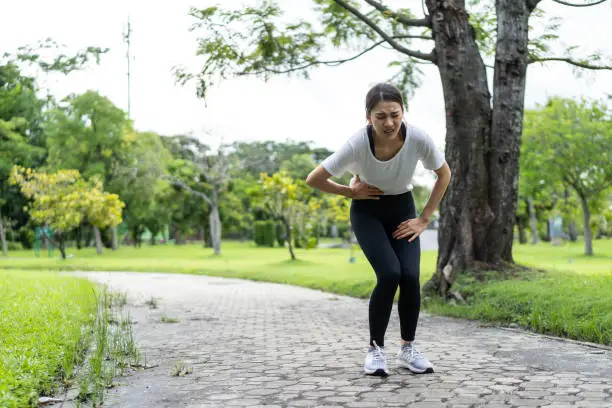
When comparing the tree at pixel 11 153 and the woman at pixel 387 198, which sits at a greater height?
the tree at pixel 11 153

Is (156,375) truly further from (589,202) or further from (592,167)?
(589,202)

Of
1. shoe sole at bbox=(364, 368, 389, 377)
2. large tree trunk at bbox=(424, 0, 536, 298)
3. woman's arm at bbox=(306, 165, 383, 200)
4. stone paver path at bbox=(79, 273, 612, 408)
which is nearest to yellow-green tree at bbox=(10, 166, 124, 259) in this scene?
stone paver path at bbox=(79, 273, 612, 408)

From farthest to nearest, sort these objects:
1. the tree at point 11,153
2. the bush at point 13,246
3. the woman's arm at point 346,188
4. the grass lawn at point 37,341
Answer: the bush at point 13,246, the tree at point 11,153, the woman's arm at point 346,188, the grass lawn at point 37,341

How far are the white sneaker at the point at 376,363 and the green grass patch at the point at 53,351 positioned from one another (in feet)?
5.51

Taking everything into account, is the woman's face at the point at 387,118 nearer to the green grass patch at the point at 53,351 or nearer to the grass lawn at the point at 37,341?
the green grass patch at the point at 53,351

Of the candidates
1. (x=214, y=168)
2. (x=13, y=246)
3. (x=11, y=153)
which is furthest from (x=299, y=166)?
(x=11, y=153)

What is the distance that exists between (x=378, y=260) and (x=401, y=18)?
6424 millimetres

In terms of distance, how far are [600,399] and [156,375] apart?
9.28 feet

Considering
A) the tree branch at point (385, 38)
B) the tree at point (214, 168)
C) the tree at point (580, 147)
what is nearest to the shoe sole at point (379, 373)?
the tree branch at point (385, 38)

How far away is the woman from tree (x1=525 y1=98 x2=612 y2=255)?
76.6ft

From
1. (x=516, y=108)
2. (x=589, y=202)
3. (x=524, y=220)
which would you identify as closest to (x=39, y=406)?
(x=516, y=108)

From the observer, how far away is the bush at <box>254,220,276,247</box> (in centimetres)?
4722

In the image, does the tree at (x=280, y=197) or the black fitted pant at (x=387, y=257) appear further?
the tree at (x=280, y=197)

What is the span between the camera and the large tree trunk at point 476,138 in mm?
9188
